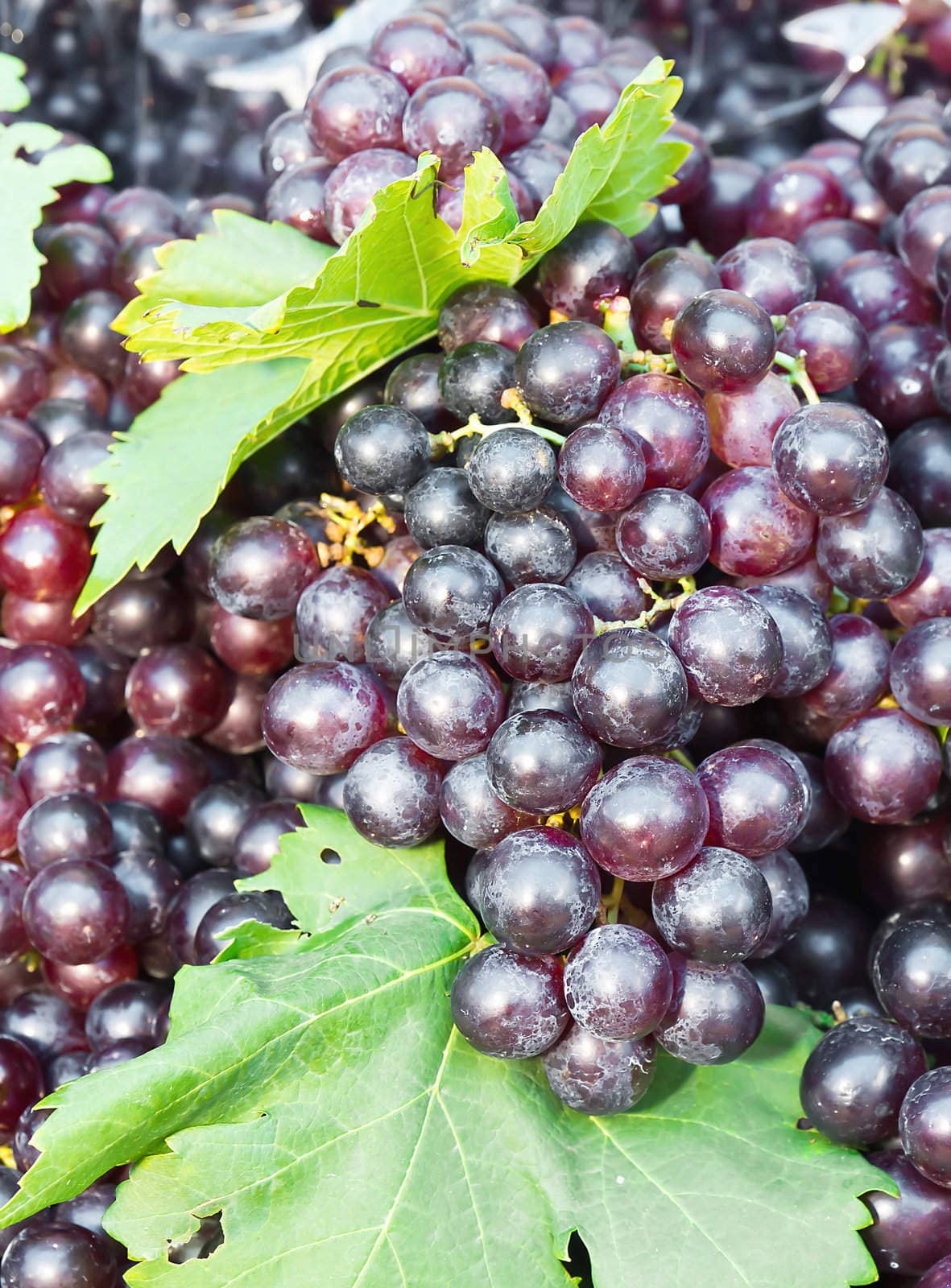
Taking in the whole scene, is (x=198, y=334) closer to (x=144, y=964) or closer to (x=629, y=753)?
(x=629, y=753)

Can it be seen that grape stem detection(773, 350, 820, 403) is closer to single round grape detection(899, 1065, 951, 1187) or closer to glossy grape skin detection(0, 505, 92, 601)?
single round grape detection(899, 1065, 951, 1187)

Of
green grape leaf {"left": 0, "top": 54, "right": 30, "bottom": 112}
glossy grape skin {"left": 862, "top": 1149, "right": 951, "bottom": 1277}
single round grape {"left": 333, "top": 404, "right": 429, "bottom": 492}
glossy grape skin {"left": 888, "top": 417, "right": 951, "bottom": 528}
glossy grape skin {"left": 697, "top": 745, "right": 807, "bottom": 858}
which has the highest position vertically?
green grape leaf {"left": 0, "top": 54, "right": 30, "bottom": 112}

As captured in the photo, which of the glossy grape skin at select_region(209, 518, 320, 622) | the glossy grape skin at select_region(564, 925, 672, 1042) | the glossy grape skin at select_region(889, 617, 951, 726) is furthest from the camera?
the glossy grape skin at select_region(209, 518, 320, 622)

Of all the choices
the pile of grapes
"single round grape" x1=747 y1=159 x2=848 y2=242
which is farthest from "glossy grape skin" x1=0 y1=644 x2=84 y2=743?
"single round grape" x1=747 y1=159 x2=848 y2=242

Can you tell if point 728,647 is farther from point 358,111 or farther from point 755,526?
point 358,111

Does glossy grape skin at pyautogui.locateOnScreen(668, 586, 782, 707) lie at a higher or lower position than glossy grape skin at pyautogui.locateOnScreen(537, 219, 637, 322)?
lower

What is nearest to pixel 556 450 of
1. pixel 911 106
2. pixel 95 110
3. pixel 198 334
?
pixel 198 334
